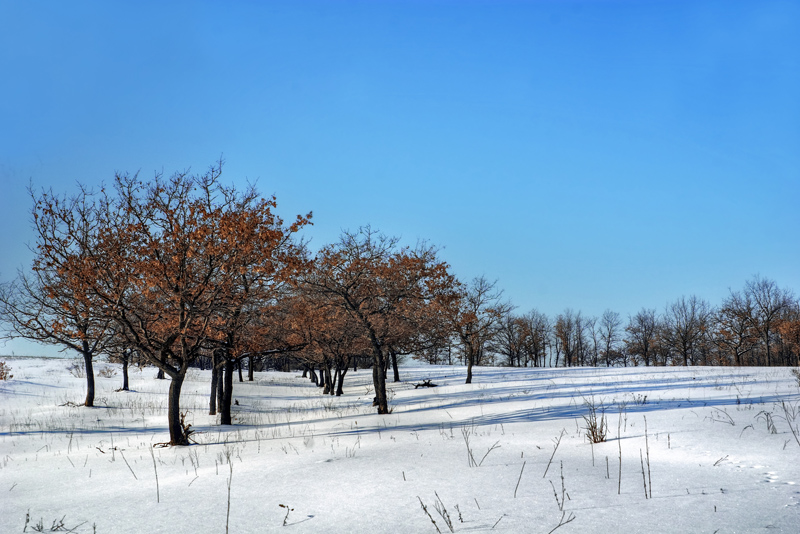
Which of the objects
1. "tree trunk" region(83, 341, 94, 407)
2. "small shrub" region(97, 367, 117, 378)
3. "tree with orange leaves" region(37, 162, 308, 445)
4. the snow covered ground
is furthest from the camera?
"small shrub" region(97, 367, 117, 378)

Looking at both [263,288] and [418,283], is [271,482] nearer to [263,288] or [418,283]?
[263,288]

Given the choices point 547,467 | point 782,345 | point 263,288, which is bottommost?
point 782,345

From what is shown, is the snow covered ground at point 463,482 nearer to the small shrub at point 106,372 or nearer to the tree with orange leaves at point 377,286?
the tree with orange leaves at point 377,286

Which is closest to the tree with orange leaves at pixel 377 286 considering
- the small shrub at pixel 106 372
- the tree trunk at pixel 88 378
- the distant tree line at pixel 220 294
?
the distant tree line at pixel 220 294

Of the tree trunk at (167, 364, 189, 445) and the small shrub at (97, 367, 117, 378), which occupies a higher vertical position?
the tree trunk at (167, 364, 189, 445)

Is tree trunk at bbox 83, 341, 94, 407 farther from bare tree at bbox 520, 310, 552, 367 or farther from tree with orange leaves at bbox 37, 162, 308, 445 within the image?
bare tree at bbox 520, 310, 552, 367

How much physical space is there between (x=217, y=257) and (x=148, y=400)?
20.2 metres

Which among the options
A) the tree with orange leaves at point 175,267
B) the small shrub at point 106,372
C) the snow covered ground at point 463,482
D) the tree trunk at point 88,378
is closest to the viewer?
the snow covered ground at point 463,482

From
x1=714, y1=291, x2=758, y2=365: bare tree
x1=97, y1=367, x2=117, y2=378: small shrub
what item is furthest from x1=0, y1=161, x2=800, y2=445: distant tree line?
x1=714, y1=291, x2=758, y2=365: bare tree

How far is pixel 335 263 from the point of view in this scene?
1817cm

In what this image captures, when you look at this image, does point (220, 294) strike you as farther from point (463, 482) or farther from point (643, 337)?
point (643, 337)

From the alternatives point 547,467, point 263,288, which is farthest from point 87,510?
point 263,288

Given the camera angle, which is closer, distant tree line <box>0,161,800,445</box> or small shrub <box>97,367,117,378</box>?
distant tree line <box>0,161,800,445</box>

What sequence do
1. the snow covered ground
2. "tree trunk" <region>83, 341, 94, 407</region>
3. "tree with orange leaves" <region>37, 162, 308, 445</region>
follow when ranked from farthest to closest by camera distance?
"tree trunk" <region>83, 341, 94, 407</region>
"tree with orange leaves" <region>37, 162, 308, 445</region>
the snow covered ground
